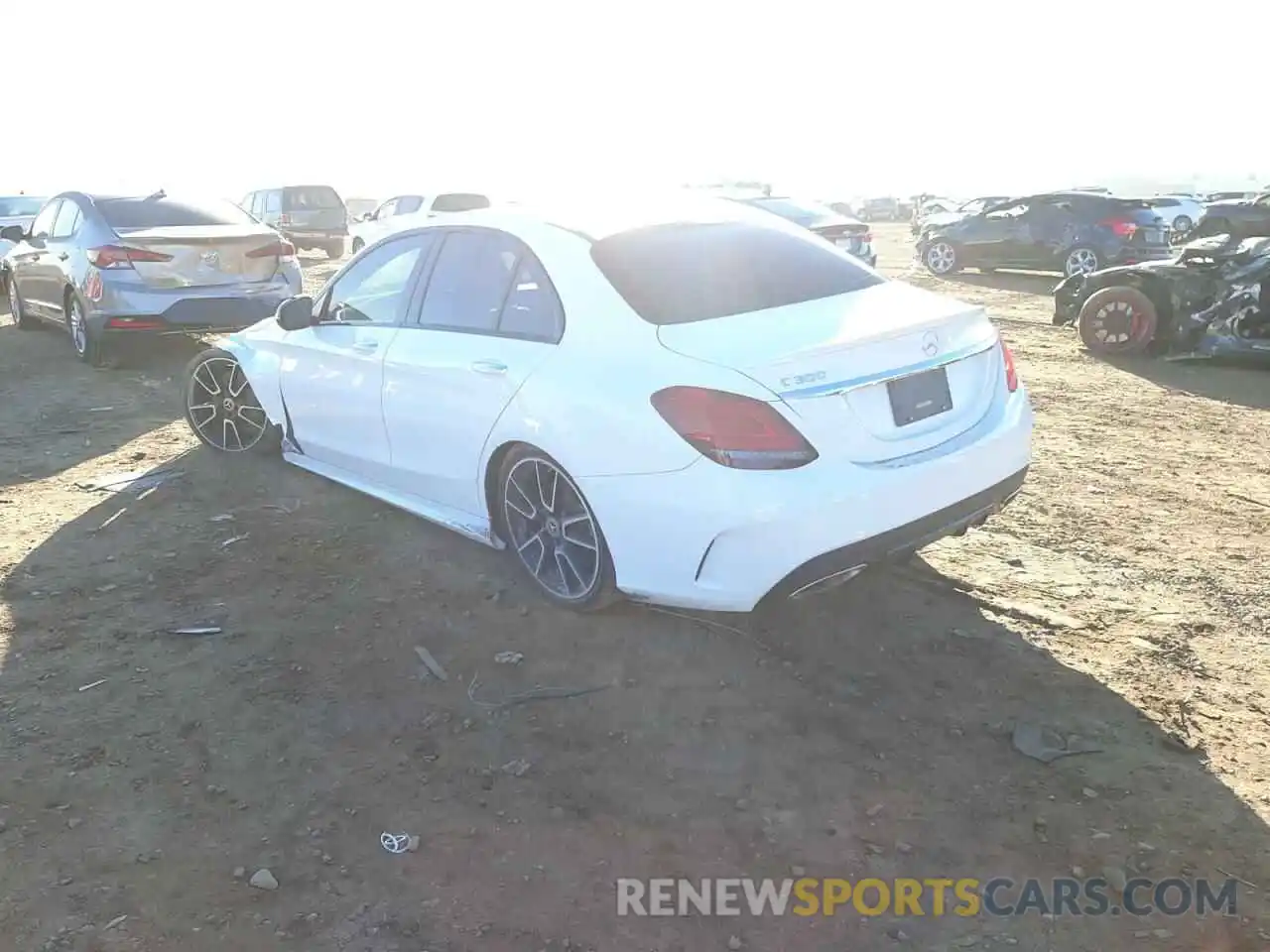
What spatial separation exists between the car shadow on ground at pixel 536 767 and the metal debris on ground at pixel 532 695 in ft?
0.06

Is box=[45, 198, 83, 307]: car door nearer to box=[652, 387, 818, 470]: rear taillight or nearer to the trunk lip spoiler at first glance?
box=[652, 387, 818, 470]: rear taillight

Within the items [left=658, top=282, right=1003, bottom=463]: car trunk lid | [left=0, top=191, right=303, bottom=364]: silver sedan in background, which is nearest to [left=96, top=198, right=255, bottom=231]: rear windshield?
[left=0, top=191, right=303, bottom=364]: silver sedan in background

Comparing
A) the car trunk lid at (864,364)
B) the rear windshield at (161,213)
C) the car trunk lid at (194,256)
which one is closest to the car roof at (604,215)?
the car trunk lid at (864,364)

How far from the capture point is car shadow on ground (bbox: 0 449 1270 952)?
258cm

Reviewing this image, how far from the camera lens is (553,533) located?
400 centimetres

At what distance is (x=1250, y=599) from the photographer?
4.16 m

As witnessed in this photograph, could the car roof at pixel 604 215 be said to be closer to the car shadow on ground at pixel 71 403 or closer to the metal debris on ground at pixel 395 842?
the metal debris on ground at pixel 395 842

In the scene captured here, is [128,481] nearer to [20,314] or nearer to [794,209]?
[20,314]

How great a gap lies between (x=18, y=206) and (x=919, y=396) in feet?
55.9

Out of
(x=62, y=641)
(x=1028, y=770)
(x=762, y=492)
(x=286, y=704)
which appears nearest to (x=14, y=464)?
(x=62, y=641)

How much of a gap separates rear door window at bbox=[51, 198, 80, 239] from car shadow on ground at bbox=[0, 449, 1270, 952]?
601 cm

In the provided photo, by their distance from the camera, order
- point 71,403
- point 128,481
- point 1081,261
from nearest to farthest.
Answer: point 128,481, point 71,403, point 1081,261

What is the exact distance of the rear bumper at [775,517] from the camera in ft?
10.5

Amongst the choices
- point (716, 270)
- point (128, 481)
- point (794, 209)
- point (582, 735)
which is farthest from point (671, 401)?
point (794, 209)
